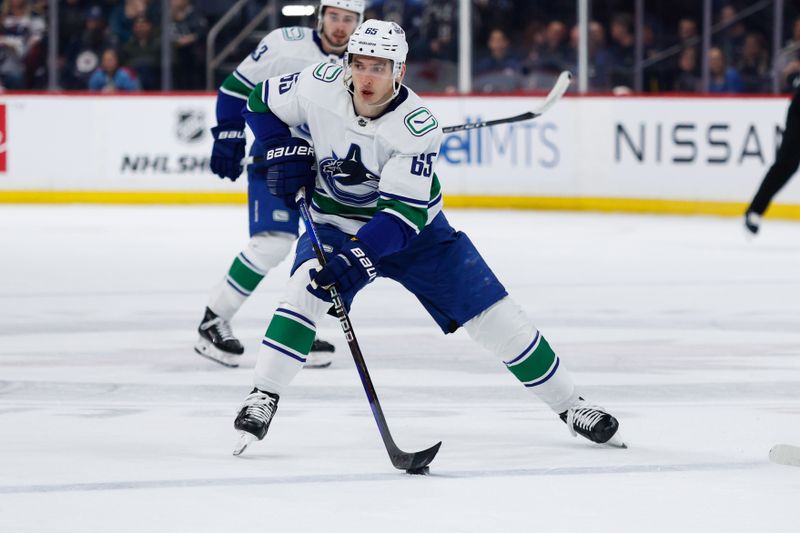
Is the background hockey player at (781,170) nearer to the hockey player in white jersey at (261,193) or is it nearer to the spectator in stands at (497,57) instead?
the spectator in stands at (497,57)

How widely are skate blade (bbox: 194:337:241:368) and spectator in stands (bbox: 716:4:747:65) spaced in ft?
20.3

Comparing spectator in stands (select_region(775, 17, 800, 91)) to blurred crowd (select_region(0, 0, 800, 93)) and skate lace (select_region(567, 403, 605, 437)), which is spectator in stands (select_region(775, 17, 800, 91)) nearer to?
blurred crowd (select_region(0, 0, 800, 93))

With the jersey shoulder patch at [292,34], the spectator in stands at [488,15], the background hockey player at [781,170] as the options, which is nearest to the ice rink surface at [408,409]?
the background hockey player at [781,170]

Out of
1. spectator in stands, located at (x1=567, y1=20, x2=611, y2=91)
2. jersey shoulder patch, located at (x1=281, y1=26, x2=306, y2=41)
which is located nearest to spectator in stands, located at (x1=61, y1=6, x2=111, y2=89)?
spectator in stands, located at (x1=567, y1=20, x2=611, y2=91)

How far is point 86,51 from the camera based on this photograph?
1120 centimetres

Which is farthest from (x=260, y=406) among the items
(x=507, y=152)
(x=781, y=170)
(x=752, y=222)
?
(x=507, y=152)

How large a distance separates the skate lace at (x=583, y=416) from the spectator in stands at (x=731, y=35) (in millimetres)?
6957

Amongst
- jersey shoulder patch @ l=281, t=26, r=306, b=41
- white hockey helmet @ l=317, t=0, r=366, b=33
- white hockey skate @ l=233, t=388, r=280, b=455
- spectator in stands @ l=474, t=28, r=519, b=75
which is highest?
white hockey helmet @ l=317, t=0, r=366, b=33

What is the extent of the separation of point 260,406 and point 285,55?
5.62 feet

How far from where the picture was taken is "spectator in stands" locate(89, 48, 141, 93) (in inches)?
435

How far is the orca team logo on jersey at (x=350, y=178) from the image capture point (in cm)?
342

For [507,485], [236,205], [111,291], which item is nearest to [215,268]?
[111,291]

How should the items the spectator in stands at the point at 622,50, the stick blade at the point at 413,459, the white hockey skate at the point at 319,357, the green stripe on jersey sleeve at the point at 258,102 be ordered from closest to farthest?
the stick blade at the point at 413,459
the green stripe on jersey sleeve at the point at 258,102
the white hockey skate at the point at 319,357
the spectator in stands at the point at 622,50

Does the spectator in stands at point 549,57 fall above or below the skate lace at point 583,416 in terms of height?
above
